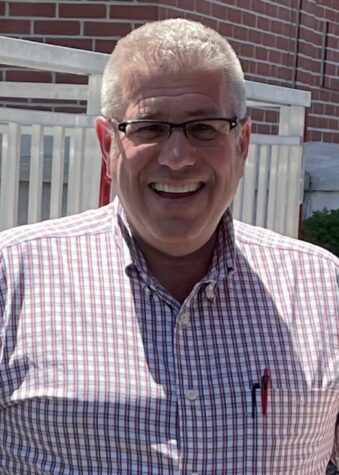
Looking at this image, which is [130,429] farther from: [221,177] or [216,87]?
[216,87]

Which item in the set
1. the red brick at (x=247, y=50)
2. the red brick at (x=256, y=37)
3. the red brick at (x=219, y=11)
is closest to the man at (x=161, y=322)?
the red brick at (x=219, y=11)

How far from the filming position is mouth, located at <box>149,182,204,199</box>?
2415 millimetres

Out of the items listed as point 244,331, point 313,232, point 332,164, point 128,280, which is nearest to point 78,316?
point 128,280

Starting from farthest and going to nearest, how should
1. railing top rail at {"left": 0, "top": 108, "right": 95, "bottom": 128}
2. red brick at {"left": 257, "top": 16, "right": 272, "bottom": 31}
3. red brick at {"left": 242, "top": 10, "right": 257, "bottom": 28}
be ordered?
red brick at {"left": 257, "top": 16, "right": 272, "bottom": 31} < red brick at {"left": 242, "top": 10, "right": 257, "bottom": 28} < railing top rail at {"left": 0, "top": 108, "right": 95, "bottom": 128}

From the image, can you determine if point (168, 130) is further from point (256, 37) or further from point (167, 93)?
point (256, 37)

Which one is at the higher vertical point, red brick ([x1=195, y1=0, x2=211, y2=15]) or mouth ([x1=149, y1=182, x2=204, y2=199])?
red brick ([x1=195, y1=0, x2=211, y2=15])

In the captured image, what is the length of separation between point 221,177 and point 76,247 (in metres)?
0.36

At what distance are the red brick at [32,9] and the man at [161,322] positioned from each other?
179 inches

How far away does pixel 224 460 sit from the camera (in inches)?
94.2

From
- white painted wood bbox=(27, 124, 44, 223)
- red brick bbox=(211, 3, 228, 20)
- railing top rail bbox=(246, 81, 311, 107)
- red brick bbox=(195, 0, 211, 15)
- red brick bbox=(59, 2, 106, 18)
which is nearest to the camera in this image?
white painted wood bbox=(27, 124, 44, 223)

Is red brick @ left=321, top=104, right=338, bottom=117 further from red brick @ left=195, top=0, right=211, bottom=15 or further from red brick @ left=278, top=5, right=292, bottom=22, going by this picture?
red brick @ left=195, top=0, right=211, bottom=15

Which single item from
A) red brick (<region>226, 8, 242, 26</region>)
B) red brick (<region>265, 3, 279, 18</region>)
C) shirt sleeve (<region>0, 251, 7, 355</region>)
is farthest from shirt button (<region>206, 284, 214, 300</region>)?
red brick (<region>265, 3, 279, 18</region>)

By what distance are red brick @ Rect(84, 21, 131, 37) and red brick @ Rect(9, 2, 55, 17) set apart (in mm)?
277

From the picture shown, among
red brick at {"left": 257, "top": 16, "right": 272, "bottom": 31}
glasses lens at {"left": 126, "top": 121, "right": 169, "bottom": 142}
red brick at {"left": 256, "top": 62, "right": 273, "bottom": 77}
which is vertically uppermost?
red brick at {"left": 257, "top": 16, "right": 272, "bottom": 31}
